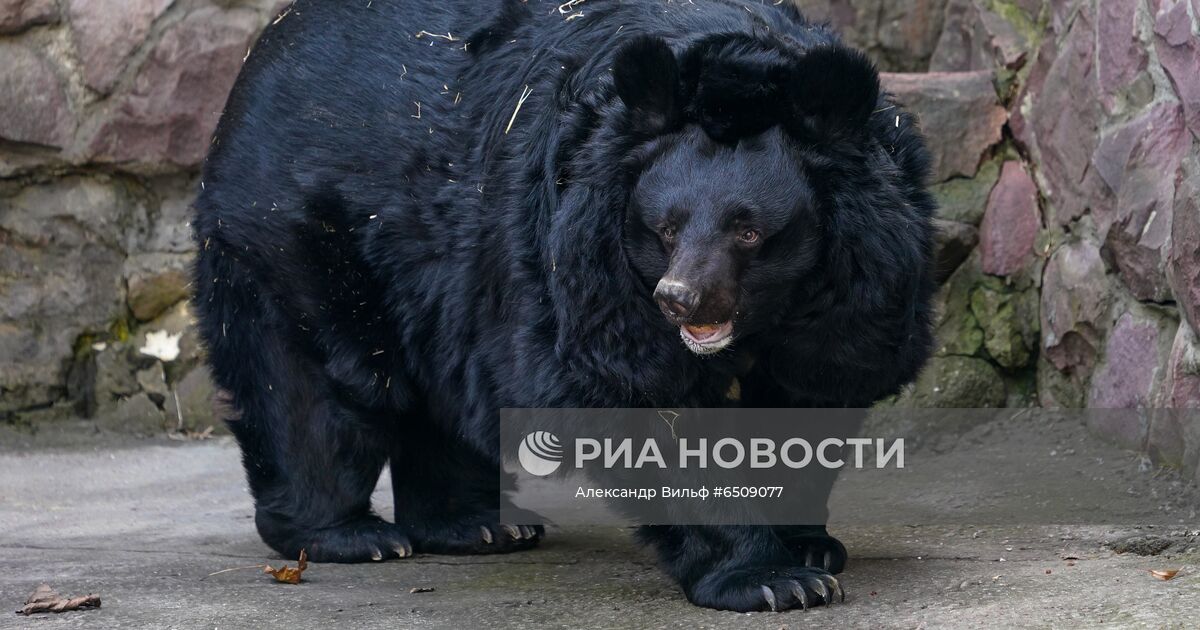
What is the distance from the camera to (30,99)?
6223mm

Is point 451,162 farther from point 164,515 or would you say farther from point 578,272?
point 164,515

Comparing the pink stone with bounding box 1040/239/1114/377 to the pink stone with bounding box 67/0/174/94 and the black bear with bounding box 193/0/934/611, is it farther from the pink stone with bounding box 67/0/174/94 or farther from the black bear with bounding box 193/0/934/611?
the pink stone with bounding box 67/0/174/94

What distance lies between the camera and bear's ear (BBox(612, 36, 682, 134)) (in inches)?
136

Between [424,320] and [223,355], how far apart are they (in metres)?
0.78

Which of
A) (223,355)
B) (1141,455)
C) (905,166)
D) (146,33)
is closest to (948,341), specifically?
(1141,455)

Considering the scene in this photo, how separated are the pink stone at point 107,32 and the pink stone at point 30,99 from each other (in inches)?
5.9

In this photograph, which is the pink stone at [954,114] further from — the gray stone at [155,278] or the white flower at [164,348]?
the white flower at [164,348]

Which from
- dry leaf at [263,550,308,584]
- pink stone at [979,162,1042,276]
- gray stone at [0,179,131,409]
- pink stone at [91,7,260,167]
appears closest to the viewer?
dry leaf at [263,550,308,584]

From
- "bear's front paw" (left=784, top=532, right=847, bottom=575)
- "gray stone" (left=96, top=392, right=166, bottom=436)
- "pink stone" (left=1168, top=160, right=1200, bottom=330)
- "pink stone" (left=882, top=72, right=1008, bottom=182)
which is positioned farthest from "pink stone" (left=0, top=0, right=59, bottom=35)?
"pink stone" (left=1168, top=160, right=1200, bottom=330)

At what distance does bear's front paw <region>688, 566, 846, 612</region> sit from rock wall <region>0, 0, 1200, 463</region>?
1.42 meters

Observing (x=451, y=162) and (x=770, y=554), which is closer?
(x=770, y=554)

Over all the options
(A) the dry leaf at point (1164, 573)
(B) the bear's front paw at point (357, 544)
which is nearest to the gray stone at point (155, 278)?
(B) the bear's front paw at point (357, 544)

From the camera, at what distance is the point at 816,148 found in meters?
3.53

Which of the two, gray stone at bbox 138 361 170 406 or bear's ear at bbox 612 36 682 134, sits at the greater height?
bear's ear at bbox 612 36 682 134
